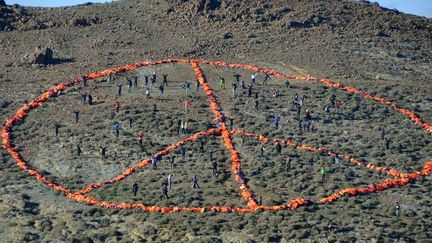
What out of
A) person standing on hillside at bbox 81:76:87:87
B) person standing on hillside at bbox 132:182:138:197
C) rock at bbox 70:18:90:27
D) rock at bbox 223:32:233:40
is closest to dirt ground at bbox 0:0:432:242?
rock at bbox 223:32:233:40

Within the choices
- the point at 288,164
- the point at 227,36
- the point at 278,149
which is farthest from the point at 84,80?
the point at 288,164

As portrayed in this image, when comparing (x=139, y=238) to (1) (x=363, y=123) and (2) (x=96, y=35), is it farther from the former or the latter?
(2) (x=96, y=35)

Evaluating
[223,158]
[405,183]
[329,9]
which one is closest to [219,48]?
[329,9]

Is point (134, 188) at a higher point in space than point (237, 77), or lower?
lower

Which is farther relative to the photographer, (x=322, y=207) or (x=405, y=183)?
(x=405, y=183)

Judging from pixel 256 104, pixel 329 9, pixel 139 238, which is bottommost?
pixel 139 238

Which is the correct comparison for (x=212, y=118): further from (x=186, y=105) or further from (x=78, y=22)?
(x=78, y=22)

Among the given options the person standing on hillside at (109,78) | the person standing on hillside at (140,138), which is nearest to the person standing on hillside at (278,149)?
the person standing on hillside at (140,138)
